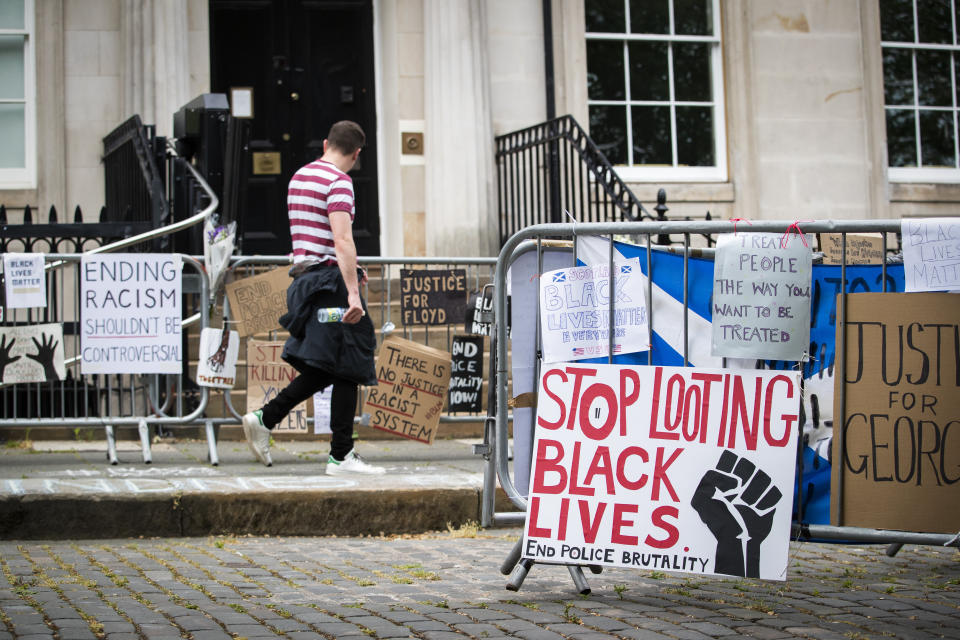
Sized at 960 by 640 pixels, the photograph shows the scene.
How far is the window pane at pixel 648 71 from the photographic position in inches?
489

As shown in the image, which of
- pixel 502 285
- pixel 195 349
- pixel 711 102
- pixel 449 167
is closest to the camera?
pixel 502 285

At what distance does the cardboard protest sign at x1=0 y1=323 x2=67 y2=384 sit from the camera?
741cm

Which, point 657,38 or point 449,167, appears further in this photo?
point 657,38

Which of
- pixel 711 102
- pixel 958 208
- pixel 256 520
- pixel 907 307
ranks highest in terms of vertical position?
pixel 711 102

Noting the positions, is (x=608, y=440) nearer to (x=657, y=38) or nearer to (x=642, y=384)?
(x=642, y=384)

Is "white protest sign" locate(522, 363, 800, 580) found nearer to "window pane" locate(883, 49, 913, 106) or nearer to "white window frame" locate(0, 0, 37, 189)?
"white window frame" locate(0, 0, 37, 189)

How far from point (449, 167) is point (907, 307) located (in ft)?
24.0

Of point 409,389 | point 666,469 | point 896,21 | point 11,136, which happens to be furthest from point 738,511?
point 896,21

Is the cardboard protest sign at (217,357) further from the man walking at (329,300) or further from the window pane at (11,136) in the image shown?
the window pane at (11,136)

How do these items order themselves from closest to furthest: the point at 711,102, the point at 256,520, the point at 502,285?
the point at 502,285, the point at 256,520, the point at 711,102

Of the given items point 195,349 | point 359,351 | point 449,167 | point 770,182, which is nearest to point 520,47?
point 449,167

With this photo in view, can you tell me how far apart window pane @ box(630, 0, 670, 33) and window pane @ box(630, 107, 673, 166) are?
859 mm

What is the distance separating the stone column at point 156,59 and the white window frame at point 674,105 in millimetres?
4162

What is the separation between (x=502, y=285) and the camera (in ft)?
15.0
